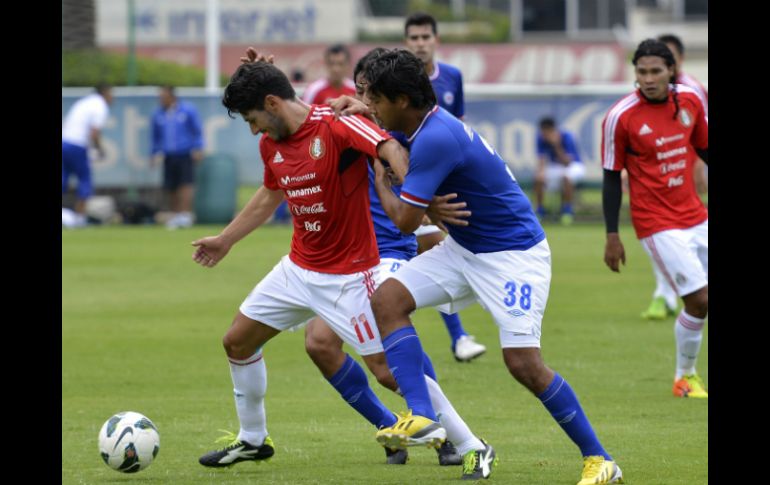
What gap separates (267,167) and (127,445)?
1649 mm

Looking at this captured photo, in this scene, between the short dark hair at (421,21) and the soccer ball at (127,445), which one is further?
the short dark hair at (421,21)

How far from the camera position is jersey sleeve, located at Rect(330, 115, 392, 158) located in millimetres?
6818

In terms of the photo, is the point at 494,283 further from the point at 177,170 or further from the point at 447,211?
the point at 177,170

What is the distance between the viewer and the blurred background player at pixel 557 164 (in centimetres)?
2477

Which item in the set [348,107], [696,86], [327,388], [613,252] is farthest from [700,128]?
[348,107]

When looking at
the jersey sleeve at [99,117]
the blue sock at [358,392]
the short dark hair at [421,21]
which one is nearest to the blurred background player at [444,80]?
the short dark hair at [421,21]

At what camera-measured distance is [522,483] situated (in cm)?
675

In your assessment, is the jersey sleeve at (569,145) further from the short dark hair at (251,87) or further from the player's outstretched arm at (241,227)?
the short dark hair at (251,87)

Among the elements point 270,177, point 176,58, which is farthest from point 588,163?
point 176,58

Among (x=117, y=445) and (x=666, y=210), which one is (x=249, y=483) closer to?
(x=117, y=445)

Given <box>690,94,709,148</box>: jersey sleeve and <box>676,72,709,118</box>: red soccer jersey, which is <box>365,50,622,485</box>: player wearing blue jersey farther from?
<box>690,94,709,148</box>: jersey sleeve

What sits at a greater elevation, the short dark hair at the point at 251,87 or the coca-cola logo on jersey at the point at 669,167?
the short dark hair at the point at 251,87

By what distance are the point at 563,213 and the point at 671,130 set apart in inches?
625

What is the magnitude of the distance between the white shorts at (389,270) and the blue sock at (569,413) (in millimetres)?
710
